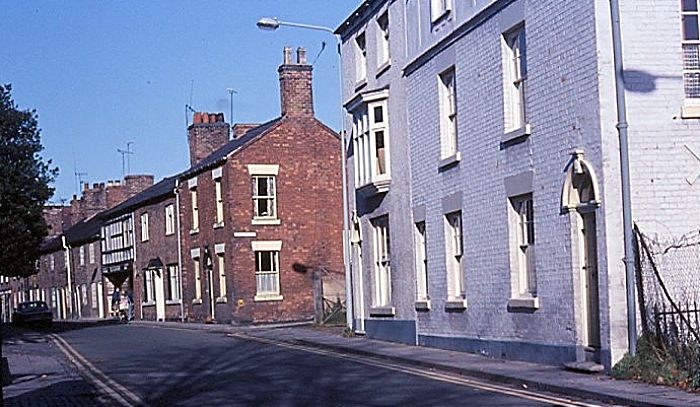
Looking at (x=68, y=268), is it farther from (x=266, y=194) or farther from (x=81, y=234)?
(x=266, y=194)

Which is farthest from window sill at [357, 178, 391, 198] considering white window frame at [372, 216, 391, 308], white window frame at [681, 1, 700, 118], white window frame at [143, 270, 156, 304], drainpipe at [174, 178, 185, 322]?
white window frame at [143, 270, 156, 304]

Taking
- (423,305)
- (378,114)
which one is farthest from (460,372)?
(378,114)

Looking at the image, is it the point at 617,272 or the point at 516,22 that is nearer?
the point at 617,272

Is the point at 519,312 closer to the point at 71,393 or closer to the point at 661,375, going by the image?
the point at 661,375

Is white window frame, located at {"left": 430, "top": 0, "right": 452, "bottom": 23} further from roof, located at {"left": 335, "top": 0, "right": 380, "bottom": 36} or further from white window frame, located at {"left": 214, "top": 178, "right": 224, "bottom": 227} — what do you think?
white window frame, located at {"left": 214, "top": 178, "right": 224, "bottom": 227}

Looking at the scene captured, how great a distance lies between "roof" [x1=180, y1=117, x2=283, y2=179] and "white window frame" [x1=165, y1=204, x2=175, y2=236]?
86.1 inches

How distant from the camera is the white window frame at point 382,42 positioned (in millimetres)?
27438

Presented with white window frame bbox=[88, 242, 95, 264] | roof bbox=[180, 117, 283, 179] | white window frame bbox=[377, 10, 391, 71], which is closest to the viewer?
white window frame bbox=[377, 10, 391, 71]

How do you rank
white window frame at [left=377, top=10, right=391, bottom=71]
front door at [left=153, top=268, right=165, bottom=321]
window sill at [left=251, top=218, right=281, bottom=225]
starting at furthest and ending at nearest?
front door at [left=153, top=268, right=165, bottom=321] < window sill at [left=251, top=218, right=281, bottom=225] < white window frame at [left=377, top=10, right=391, bottom=71]

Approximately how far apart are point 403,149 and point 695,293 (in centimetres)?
1100

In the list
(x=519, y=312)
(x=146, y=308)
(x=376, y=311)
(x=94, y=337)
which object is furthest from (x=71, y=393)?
(x=146, y=308)

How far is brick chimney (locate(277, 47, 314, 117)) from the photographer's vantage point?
42531 mm

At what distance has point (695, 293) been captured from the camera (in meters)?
16.0

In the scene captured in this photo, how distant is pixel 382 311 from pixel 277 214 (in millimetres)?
16137
